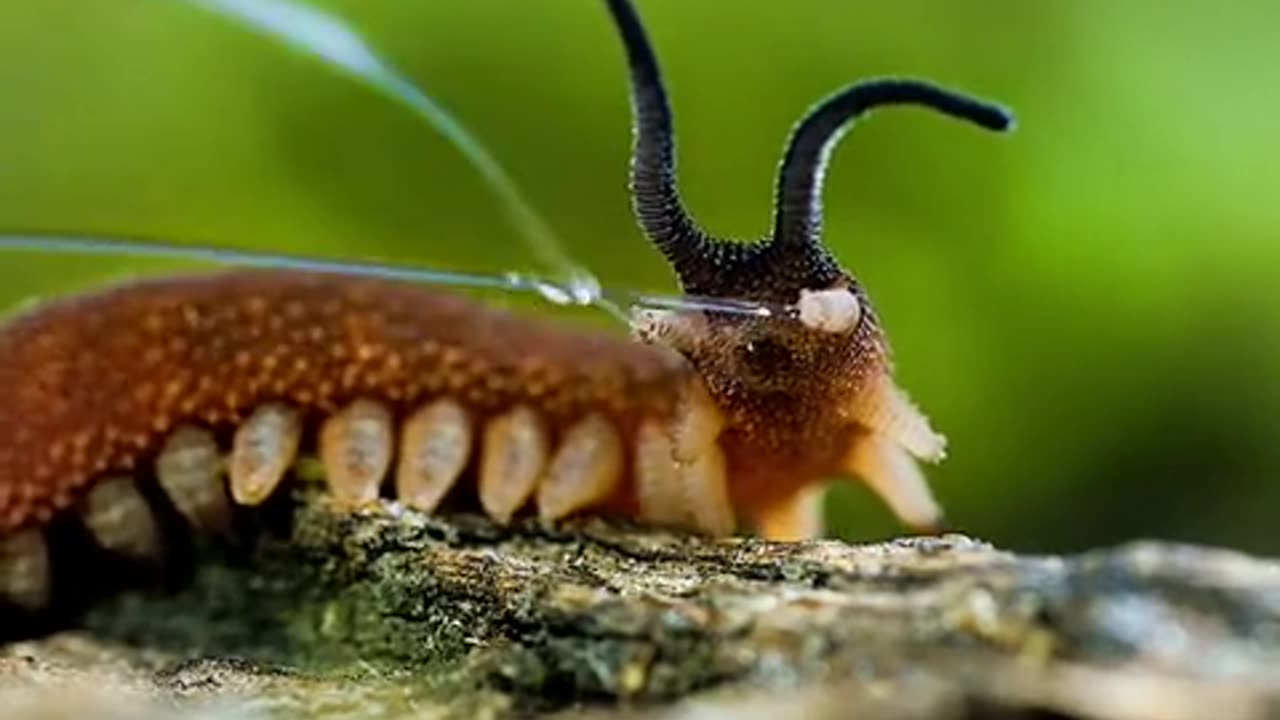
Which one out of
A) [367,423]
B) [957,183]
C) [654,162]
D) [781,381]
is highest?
[957,183]

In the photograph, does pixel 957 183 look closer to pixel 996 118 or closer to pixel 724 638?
pixel 996 118

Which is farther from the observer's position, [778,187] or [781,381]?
→ [781,381]

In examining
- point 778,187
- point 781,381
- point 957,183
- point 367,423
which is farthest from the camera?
point 957,183

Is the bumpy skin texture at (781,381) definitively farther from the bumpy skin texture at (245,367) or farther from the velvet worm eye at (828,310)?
the bumpy skin texture at (245,367)

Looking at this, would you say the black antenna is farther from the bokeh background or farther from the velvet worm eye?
the bokeh background

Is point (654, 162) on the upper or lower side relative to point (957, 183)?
lower

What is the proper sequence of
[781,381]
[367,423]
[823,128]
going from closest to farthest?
[823,128]
[781,381]
[367,423]

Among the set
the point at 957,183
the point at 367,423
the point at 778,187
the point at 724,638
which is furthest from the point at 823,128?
the point at 957,183

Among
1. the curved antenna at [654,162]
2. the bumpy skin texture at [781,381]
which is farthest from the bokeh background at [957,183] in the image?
the curved antenna at [654,162]
